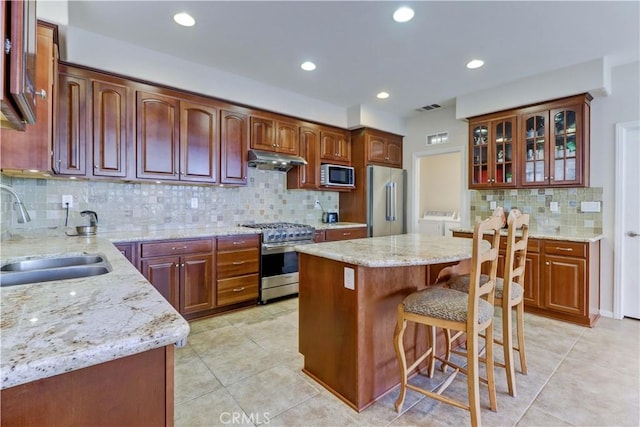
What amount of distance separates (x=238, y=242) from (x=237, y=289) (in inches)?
20.4

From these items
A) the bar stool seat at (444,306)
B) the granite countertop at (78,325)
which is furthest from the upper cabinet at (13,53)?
the bar stool seat at (444,306)

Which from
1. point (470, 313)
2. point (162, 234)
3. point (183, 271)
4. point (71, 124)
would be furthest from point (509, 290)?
point (71, 124)

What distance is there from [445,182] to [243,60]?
4.91m

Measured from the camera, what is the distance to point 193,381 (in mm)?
2100

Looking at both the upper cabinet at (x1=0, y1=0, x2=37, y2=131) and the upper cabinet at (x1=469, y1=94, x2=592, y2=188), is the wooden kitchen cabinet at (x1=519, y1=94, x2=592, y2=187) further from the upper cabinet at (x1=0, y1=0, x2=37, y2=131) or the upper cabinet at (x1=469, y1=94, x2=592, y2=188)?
the upper cabinet at (x1=0, y1=0, x2=37, y2=131)

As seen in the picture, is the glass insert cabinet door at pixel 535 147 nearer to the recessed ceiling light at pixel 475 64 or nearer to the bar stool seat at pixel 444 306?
the recessed ceiling light at pixel 475 64

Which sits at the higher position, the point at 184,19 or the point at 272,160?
the point at 184,19

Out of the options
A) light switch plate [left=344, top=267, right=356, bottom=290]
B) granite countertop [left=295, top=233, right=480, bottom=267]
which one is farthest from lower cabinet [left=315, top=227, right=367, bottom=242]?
light switch plate [left=344, top=267, right=356, bottom=290]

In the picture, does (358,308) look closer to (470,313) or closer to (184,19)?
(470,313)

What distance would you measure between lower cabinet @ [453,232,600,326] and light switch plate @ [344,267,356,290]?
2639mm

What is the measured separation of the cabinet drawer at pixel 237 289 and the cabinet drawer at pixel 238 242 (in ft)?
1.11

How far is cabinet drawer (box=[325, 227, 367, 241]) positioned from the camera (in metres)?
4.31

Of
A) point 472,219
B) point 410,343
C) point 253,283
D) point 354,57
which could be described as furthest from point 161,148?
point 472,219

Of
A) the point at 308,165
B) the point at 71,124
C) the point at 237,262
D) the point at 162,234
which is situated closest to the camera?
the point at 71,124
